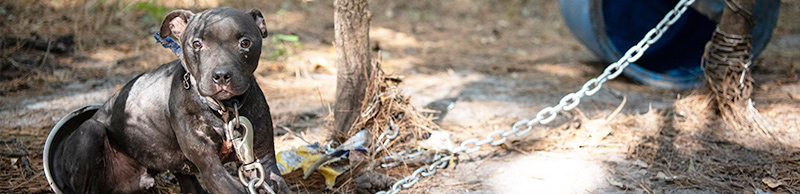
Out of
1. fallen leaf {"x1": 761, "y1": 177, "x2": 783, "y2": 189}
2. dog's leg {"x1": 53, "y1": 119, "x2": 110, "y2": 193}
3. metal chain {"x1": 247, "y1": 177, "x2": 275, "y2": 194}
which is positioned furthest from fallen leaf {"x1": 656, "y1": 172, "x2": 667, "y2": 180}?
dog's leg {"x1": 53, "y1": 119, "x2": 110, "y2": 193}

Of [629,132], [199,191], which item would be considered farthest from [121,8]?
[629,132]

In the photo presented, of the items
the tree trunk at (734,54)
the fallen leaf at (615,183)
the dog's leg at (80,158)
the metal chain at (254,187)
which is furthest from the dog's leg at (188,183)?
the tree trunk at (734,54)

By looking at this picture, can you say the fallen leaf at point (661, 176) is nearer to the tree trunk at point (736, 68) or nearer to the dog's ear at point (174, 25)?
the tree trunk at point (736, 68)

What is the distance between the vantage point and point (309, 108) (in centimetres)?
440

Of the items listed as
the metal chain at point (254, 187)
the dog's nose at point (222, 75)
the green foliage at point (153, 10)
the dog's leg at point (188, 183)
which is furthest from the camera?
the green foliage at point (153, 10)

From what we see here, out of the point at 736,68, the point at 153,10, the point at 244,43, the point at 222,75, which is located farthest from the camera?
the point at 153,10

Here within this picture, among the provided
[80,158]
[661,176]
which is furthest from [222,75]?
[661,176]

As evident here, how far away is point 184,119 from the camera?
2346 mm

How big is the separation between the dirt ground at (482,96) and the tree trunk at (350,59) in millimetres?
150

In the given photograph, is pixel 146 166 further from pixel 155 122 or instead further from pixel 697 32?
pixel 697 32

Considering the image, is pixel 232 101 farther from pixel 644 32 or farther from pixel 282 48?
pixel 644 32

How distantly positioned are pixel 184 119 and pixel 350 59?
1.13 meters

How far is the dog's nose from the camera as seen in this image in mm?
2075

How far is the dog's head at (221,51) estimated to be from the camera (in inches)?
83.0
